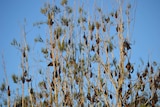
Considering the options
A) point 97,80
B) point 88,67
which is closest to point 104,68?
point 97,80

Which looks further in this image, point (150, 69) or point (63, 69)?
point (63, 69)

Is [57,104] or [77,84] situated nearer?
[57,104]

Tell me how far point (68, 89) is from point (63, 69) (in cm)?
29

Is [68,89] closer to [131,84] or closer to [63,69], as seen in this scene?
[63,69]

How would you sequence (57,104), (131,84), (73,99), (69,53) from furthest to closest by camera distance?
1. (69,53)
2. (73,99)
3. (131,84)
4. (57,104)

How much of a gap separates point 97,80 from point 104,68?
0.21 metres

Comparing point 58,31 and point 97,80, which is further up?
point 58,31

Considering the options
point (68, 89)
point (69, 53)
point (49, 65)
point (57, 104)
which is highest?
point (69, 53)

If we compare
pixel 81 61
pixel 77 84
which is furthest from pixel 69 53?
pixel 77 84

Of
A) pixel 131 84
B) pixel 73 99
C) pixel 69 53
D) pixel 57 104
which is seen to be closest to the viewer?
pixel 57 104

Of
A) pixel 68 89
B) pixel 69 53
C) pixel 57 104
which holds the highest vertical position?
pixel 69 53

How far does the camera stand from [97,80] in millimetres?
3594

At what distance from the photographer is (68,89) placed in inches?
145

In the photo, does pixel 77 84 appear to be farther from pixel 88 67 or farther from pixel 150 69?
pixel 150 69
